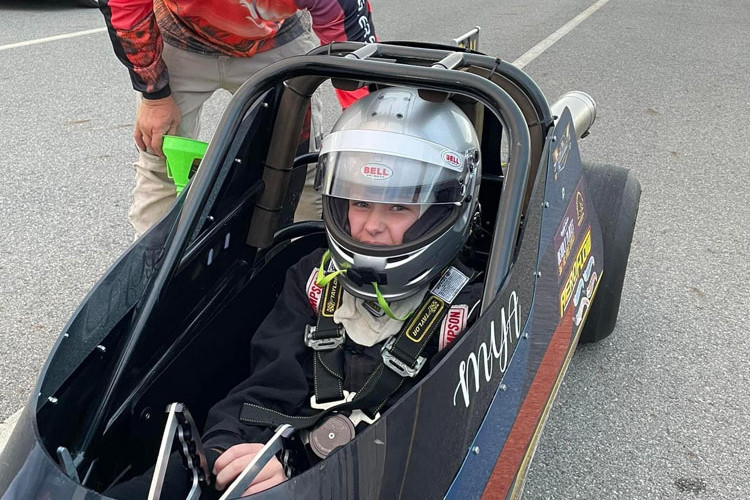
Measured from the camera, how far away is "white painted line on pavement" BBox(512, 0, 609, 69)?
7.38 meters

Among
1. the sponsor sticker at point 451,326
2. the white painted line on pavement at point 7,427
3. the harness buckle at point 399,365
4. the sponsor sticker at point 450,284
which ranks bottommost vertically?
the white painted line on pavement at point 7,427

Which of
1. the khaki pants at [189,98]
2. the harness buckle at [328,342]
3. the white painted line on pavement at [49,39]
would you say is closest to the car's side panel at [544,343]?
the harness buckle at [328,342]

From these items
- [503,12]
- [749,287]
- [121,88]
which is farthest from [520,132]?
[503,12]

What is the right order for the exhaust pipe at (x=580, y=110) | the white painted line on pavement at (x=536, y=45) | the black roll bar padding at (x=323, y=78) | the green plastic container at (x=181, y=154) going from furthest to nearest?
the white painted line on pavement at (x=536, y=45)
the exhaust pipe at (x=580, y=110)
the green plastic container at (x=181, y=154)
the black roll bar padding at (x=323, y=78)

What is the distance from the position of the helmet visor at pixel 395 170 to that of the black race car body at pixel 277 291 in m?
0.15

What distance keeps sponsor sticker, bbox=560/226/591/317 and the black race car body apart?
0.01m

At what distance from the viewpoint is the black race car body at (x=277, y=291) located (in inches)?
61.9

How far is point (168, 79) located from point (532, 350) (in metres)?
1.62

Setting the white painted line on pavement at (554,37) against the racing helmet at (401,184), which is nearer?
the racing helmet at (401,184)

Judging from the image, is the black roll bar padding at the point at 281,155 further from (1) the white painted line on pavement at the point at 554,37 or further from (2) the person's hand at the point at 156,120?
(1) the white painted line on pavement at the point at 554,37

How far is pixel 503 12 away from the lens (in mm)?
9695

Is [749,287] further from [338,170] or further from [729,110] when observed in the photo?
[729,110]

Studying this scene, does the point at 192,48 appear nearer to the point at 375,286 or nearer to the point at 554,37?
the point at 375,286

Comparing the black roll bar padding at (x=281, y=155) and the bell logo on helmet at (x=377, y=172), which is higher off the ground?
the bell logo on helmet at (x=377, y=172)
